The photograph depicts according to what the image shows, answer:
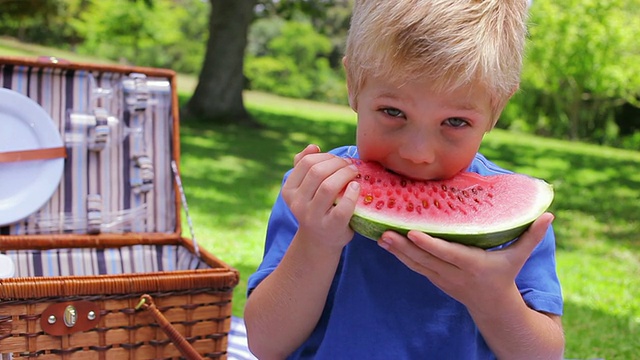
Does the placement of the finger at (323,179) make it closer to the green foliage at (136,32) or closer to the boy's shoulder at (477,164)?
the boy's shoulder at (477,164)

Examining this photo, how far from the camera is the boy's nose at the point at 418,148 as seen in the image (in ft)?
4.35

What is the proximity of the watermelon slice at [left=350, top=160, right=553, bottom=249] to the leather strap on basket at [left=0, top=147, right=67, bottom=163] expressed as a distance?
1754mm

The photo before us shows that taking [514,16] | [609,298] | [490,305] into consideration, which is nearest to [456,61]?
[514,16]

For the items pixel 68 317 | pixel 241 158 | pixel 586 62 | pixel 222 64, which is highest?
pixel 68 317

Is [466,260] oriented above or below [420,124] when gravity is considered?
below

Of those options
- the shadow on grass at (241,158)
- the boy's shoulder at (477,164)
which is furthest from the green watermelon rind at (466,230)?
the shadow on grass at (241,158)

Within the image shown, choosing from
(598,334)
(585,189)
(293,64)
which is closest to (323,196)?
(598,334)

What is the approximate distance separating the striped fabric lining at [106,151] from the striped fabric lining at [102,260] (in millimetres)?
106

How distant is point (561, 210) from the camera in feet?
25.8

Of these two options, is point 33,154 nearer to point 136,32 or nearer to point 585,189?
point 585,189

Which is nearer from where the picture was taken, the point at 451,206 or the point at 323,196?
the point at 323,196

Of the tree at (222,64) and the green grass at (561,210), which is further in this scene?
the tree at (222,64)

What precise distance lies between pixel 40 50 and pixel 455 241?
2444 cm

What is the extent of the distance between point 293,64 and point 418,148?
27.1 m
